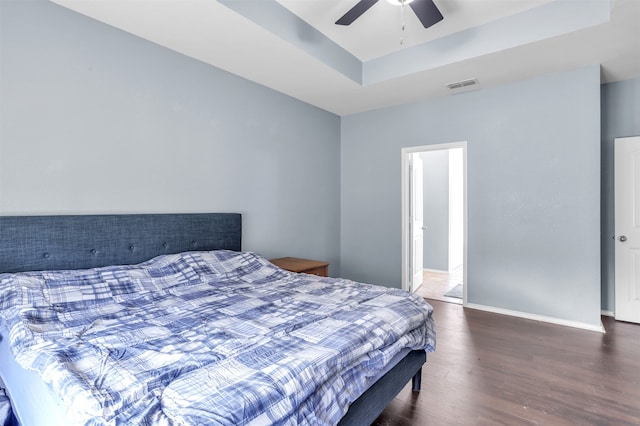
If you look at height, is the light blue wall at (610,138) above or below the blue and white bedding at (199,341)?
above

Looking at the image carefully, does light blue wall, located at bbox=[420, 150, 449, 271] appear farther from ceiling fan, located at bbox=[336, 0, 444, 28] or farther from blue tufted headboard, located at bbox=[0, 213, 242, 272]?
blue tufted headboard, located at bbox=[0, 213, 242, 272]

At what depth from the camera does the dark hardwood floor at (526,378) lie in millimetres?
1893

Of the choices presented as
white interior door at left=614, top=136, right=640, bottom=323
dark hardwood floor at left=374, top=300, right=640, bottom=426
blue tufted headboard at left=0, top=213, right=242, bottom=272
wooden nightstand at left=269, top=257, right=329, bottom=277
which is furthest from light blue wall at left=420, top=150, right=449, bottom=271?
blue tufted headboard at left=0, top=213, right=242, bottom=272

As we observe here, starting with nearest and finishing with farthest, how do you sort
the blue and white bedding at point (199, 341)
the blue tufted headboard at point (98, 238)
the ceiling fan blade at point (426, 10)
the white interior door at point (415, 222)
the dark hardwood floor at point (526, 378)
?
the blue and white bedding at point (199, 341)
the dark hardwood floor at point (526, 378)
the blue tufted headboard at point (98, 238)
the ceiling fan blade at point (426, 10)
the white interior door at point (415, 222)

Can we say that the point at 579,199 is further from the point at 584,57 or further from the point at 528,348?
the point at 528,348

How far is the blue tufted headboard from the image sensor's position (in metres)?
2.02

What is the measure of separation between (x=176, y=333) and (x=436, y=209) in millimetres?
5745

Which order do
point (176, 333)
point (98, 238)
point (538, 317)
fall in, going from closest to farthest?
point (176, 333) < point (98, 238) < point (538, 317)

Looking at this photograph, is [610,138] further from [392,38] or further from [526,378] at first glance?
[526,378]

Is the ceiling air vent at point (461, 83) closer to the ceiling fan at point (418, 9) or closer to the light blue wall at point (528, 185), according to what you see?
the light blue wall at point (528, 185)

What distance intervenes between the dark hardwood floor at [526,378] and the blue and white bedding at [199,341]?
410 mm

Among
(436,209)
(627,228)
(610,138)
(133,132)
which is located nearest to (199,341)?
(133,132)

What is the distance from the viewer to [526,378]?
229cm

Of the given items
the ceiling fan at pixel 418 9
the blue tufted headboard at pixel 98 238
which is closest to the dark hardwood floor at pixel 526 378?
the blue tufted headboard at pixel 98 238
